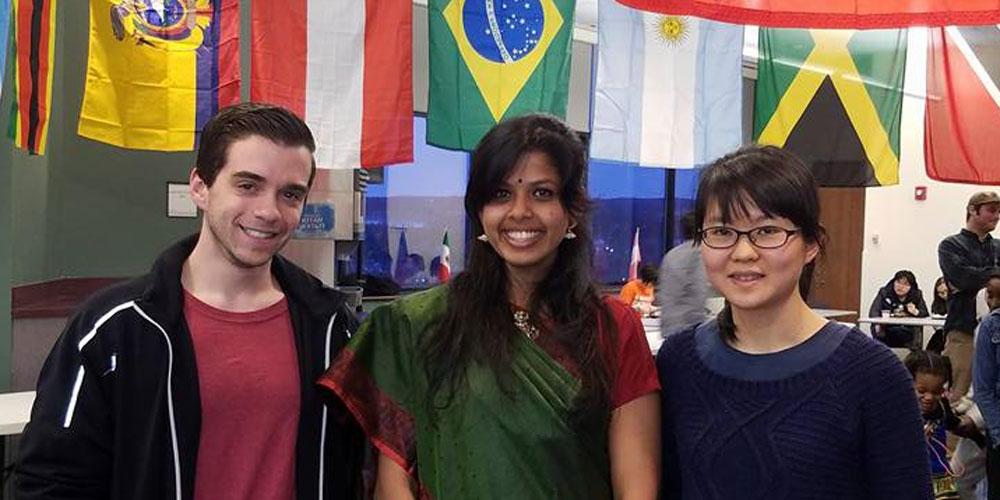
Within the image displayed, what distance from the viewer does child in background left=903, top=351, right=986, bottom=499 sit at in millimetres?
3662

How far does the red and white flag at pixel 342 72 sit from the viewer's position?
3734 millimetres

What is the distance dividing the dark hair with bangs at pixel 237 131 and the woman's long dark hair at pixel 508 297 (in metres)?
0.33

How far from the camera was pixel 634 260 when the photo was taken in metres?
9.28

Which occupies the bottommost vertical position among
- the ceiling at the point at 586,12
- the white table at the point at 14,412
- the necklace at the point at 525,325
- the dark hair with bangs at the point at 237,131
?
the white table at the point at 14,412

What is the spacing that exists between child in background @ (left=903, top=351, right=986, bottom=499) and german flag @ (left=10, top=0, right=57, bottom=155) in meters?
3.22

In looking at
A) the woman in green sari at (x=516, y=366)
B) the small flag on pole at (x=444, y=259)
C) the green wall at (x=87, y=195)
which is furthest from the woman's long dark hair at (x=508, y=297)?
the small flag on pole at (x=444, y=259)

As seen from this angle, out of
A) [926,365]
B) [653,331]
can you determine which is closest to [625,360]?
[926,365]

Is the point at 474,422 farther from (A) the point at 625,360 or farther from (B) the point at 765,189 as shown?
(B) the point at 765,189

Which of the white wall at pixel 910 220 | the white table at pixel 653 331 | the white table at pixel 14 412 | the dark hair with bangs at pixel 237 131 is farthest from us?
the white wall at pixel 910 220

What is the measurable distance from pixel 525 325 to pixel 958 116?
17.0ft

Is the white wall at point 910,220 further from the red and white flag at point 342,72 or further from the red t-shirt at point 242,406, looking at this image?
the red t-shirt at point 242,406

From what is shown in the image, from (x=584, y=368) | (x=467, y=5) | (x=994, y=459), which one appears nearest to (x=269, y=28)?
(x=467, y=5)

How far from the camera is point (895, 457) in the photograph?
1.40 meters

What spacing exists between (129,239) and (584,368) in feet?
13.5
